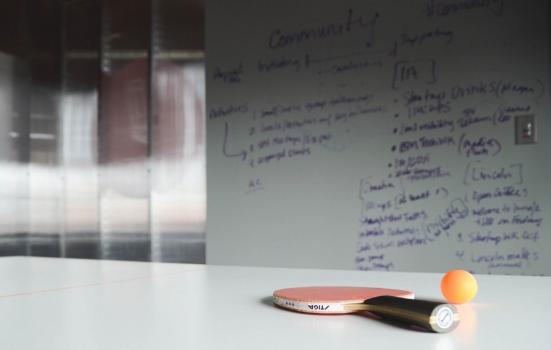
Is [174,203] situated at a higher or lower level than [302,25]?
lower

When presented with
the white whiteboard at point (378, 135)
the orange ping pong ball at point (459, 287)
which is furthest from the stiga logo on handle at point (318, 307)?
the white whiteboard at point (378, 135)

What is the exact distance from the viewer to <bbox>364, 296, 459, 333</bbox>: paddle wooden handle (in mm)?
576

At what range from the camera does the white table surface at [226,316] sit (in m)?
0.57

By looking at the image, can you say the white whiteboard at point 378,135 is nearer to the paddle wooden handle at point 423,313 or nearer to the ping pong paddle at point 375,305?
the ping pong paddle at point 375,305

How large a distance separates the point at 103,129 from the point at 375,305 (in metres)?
3.23

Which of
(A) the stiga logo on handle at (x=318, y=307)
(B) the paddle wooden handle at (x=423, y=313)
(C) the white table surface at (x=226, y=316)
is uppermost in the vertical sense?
(B) the paddle wooden handle at (x=423, y=313)

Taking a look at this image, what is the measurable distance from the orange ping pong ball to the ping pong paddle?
0.21 feet

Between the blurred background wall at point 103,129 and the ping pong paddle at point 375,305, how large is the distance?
2.51 meters

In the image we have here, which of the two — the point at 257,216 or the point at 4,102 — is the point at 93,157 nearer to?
the point at 4,102

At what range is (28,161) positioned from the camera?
3660mm

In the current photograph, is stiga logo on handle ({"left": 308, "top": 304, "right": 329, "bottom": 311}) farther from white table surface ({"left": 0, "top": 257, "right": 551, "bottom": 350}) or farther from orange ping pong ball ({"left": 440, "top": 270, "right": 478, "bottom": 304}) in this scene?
orange ping pong ball ({"left": 440, "top": 270, "right": 478, "bottom": 304})

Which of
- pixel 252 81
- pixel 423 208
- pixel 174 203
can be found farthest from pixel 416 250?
pixel 174 203

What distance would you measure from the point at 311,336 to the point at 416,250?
2136 mm

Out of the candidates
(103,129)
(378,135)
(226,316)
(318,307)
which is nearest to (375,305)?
(318,307)
